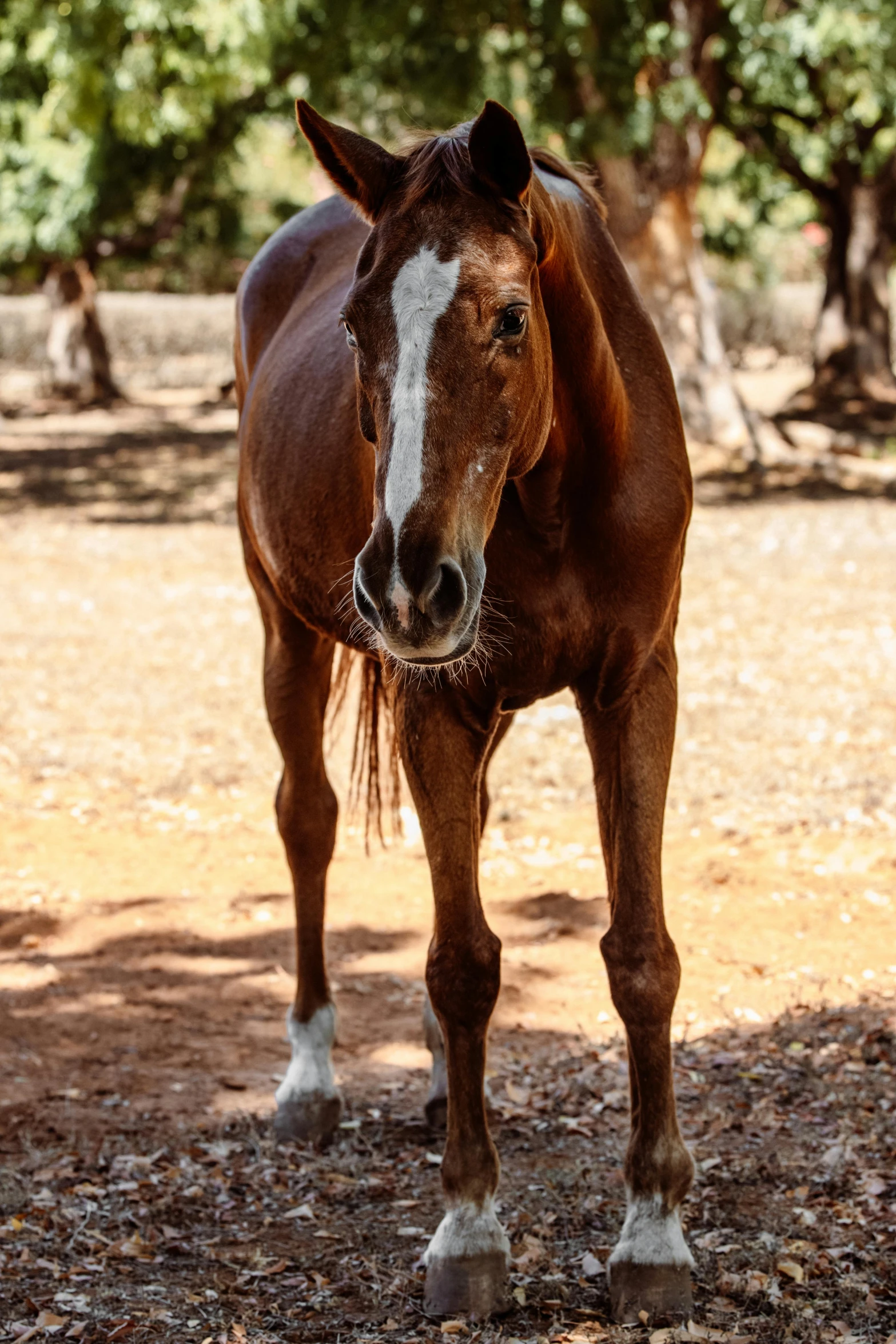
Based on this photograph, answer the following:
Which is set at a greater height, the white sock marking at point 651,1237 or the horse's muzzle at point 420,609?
the horse's muzzle at point 420,609

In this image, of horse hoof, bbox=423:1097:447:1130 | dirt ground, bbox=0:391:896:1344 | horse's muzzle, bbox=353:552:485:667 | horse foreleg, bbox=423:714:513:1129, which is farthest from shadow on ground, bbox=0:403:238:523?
horse's muzzle, bbox=353:552:485:667

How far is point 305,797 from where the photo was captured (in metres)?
4.29

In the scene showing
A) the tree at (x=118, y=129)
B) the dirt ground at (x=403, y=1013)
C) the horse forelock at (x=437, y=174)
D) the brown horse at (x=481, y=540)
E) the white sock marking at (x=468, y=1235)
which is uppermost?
the tree at (x=118, y=129)

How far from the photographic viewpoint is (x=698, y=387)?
16000 mm

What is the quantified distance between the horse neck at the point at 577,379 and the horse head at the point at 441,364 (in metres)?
0.22

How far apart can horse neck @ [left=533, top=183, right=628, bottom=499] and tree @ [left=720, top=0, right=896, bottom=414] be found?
38.7 ft

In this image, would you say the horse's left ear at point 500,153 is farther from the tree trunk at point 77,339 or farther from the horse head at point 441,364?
the tree trunk at point 77,339

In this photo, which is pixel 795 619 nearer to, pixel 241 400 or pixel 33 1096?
pixel 241 400

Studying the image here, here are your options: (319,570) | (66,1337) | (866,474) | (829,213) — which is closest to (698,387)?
(866,474)

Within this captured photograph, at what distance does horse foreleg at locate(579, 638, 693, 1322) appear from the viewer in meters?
3.01

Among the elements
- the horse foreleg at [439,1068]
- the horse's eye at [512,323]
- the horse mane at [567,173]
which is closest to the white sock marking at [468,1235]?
the horse foreleg at [439,1068]

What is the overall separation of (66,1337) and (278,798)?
1792mm

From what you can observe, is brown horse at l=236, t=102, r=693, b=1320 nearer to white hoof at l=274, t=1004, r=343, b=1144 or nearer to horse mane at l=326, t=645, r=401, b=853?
white hoof at l=274, t=1004, r=343, b=1144

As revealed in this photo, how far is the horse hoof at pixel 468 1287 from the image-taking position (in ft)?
9.72
